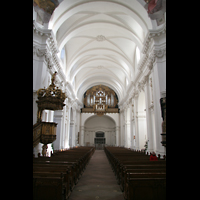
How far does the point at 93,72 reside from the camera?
2292cm

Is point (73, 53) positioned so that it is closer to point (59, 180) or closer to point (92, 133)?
point (59, 180)

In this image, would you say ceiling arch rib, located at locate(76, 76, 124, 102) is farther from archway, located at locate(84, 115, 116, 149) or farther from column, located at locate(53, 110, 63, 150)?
column, located at locate(53, 110, 63, 150)

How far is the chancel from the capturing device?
383 centimetres

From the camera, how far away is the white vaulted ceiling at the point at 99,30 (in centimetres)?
1038

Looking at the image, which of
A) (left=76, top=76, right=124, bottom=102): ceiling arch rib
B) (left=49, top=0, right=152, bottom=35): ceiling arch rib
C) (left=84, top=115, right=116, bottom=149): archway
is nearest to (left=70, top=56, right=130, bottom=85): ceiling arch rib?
(left=76, top=76, right=124, bottom=102): ceiling arch rib

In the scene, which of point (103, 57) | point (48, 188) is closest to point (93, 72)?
point (103, 57)

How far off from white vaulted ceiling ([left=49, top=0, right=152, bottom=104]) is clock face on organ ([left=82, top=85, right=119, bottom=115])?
7.39m

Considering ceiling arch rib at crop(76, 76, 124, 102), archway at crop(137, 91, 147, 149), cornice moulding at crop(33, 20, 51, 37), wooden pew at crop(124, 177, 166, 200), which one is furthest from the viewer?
ceiling arch rib at crop(76, 76, 124, 102)

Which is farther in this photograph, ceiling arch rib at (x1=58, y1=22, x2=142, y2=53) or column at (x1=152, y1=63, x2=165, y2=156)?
ceiling arch rib at (x1=58, y1=22, x2=142, y2=53)

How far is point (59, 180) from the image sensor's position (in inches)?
122

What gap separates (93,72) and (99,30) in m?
8.79

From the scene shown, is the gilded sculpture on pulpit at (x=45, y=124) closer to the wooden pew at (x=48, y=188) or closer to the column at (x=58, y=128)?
the wooden pew at (x=48, y=188)
